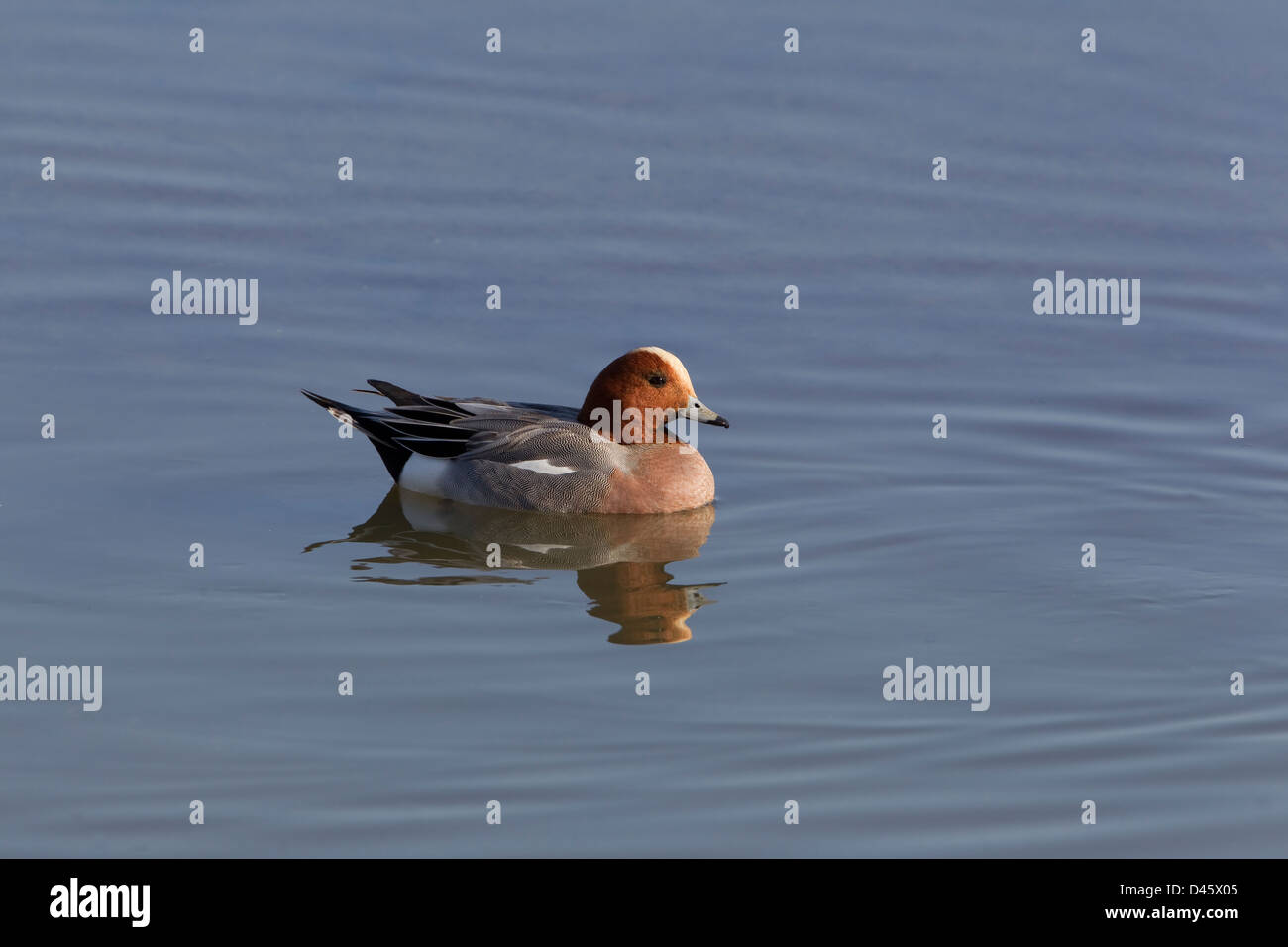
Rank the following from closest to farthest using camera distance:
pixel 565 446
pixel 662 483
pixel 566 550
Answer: pixel 566 550, pixel 662 483, pixel 565 446

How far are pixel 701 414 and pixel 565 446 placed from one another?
2.69 ft

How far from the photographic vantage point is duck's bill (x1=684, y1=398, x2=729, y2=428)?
1151cm

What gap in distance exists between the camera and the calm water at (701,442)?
783 centimetres

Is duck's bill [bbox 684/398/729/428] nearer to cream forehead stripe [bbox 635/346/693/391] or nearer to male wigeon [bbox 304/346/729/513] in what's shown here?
male wigeon [bbox 304/346/729/513]

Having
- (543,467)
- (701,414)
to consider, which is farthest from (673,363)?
(543,467)

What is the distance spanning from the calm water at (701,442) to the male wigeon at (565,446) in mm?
211

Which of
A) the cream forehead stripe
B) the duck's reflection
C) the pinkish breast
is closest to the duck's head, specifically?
the cream forehead stripe

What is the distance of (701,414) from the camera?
11547mm

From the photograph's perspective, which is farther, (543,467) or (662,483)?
(543,467)

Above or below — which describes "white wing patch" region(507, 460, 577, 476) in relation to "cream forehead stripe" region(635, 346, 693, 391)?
below

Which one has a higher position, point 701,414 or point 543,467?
point 701,414

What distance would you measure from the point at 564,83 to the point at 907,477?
645cm

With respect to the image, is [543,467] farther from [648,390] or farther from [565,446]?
[648,390]

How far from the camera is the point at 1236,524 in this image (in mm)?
10906
